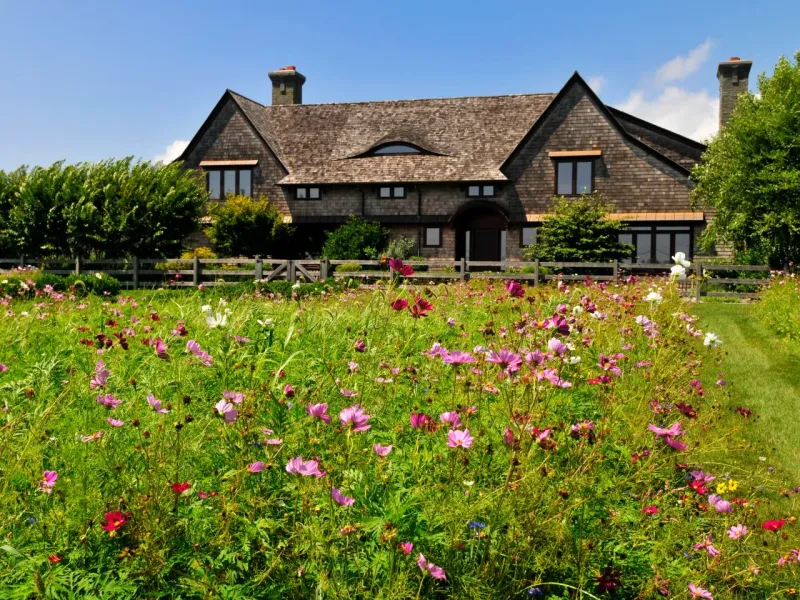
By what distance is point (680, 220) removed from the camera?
30000mm

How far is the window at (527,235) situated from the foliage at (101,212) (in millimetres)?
13964

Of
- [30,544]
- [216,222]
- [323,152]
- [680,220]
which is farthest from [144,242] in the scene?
[30,544]

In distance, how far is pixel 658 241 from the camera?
1217 inches

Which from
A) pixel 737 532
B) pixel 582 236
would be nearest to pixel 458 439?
Answer: pixel 737 532

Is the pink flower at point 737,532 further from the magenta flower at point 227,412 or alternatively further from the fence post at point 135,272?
the fence post at point 135,272

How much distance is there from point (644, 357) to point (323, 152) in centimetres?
2944

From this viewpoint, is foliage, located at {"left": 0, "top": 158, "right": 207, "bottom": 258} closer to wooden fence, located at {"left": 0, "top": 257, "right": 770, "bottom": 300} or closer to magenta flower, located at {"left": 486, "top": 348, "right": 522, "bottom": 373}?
wooden fence, located at {"left": 0, "top": 257, "right": 770, "bottom": 300}

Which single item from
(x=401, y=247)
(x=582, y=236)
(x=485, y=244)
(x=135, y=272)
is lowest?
(x=135, y=272)

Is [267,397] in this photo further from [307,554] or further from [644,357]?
[644,357]

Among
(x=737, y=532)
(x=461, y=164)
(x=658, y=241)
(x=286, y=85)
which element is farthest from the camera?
(x=286, y=85)

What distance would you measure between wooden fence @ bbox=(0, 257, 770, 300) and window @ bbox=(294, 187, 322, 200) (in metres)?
5.83

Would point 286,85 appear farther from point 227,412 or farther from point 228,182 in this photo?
point 227,412

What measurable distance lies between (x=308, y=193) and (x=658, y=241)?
15.8 meters

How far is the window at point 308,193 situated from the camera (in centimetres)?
3353
